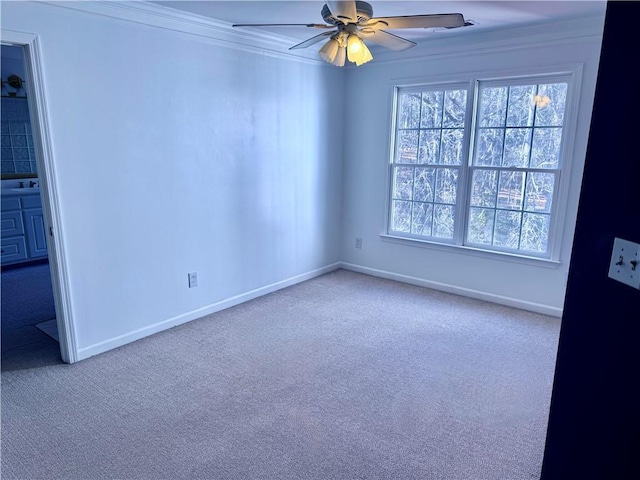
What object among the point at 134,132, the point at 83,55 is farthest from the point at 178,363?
the point at 83,55

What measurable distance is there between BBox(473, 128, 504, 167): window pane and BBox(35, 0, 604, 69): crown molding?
2.38 ft

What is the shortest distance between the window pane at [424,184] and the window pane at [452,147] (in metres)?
0.19

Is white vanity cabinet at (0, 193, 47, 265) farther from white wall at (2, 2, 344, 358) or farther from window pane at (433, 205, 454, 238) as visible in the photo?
window pane at (433, 205, 454, 238)

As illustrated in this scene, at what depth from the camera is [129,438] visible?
224 centimetres

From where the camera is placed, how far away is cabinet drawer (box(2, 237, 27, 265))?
509 centimetres

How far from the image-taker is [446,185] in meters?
4.43

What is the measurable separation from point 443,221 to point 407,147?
888mm

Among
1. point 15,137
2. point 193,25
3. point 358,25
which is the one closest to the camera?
point 358,25

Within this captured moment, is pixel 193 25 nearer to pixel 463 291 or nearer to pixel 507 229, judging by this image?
pixel 507 229

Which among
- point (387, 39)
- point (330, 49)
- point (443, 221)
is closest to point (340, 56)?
point (330, 49)

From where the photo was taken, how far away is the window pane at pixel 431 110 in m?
→ 4.37

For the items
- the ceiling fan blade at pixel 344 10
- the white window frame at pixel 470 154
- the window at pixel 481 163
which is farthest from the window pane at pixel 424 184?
the ceiling fan blade at pixel 344 10

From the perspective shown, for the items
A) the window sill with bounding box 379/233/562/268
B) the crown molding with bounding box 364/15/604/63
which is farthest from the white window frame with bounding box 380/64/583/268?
the crown molding with bounding box 364/15/604/63

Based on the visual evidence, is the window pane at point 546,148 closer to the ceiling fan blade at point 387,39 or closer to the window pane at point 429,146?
the window pane at point 429,146
